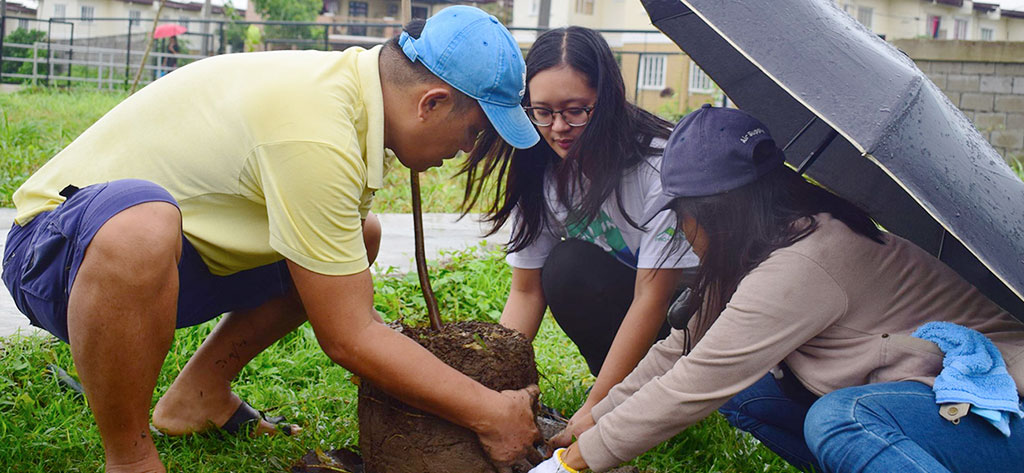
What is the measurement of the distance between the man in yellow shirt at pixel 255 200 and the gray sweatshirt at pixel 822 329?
0.36 m

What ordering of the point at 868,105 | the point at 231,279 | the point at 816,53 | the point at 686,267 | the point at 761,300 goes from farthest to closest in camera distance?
the point at 686,267 → the point at 231,279 → the point at 761,300 → the point at 816,53 → the point at 868,105

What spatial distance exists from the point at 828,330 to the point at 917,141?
0.59 m

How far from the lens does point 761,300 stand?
6.19 ft

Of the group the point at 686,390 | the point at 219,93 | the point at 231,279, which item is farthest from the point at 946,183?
the point at 231,279

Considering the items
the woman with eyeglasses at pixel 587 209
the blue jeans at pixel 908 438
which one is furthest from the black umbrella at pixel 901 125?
the woman with eyeglasses at pixel 587 209

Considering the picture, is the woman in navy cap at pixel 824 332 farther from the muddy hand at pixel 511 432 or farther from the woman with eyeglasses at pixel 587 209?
the woman with eyeglasses at pixel 587 209

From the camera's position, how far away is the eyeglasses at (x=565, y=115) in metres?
2.59

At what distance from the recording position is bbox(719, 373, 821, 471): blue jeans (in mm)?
2385

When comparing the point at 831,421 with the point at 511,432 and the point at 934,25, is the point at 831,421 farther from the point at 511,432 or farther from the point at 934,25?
the point at 934,25

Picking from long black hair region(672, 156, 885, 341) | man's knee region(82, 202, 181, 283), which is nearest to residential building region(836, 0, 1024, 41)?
long black hair region(672, 156, 885, 341)

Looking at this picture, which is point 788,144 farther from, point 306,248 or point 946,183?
point 306,248

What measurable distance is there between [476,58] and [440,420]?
85 cm

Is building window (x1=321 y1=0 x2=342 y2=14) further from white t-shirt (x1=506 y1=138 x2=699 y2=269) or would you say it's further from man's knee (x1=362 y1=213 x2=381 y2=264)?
man's knee (x1=362 y1=213 x2=381 y2=264)

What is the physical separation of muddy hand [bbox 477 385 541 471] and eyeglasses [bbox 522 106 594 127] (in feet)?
2.61
